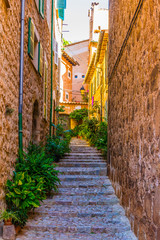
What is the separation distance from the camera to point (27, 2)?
6.50m

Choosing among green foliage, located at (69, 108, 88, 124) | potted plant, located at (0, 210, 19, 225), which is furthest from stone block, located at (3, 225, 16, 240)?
green foliage, located at (69, 108, 88, 124)

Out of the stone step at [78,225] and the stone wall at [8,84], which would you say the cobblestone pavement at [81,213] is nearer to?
the stone step at [78,225]

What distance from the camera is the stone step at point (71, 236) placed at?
4.26m

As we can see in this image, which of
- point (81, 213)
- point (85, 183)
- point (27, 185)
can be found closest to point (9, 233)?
point (27, 185)

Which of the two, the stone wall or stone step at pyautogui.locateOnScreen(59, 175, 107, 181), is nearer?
the stone wall

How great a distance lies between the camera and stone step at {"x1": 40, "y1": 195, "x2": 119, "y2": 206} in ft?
19.9

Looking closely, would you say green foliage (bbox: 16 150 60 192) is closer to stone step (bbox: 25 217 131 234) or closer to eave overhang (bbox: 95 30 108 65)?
stone step (bbox: 25 217 131 234)

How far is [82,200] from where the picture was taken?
622 cm

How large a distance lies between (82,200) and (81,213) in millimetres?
848

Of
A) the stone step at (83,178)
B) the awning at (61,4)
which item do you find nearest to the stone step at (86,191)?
the stone step at (83,178)

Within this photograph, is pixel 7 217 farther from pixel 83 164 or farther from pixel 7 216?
pixel 83 164

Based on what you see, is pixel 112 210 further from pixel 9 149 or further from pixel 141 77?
pixel 141 77

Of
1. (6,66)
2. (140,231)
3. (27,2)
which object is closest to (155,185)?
(140,231)

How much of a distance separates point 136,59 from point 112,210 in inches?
121
